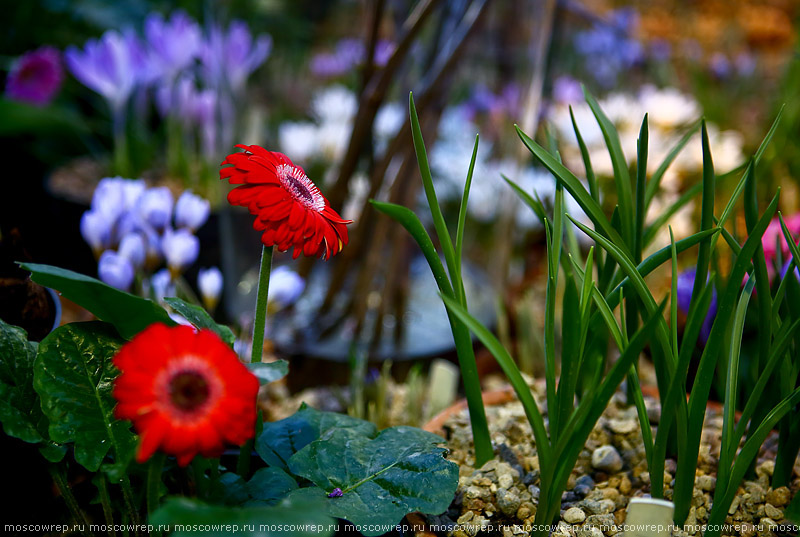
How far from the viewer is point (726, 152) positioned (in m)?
1.23

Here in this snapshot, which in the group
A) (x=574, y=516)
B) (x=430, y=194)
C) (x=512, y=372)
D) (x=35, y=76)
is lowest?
(x=574, y=516)

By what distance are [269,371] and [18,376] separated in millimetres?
201

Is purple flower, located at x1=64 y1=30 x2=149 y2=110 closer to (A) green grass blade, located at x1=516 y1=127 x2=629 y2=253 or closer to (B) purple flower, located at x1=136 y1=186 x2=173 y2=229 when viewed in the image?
(B) purple flower, located at x1=136 y1=186 x2=173 y2=229

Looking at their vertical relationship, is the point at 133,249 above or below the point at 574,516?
above

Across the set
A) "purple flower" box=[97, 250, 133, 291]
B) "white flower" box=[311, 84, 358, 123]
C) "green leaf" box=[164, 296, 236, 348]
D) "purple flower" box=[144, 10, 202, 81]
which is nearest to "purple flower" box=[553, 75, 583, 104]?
"white flower" box=[311, 84, 358, 123]

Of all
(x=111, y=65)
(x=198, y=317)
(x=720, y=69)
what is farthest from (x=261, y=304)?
(x=720, y=69)

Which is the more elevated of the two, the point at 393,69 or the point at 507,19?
the point at 507,19

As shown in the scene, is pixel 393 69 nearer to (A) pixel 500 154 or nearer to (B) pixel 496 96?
(A) pixel 500 154

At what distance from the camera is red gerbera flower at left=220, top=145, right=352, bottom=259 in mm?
397

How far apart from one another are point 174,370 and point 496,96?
1365 millimetres

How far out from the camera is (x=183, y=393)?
0.32 m

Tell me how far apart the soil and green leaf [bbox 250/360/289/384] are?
0.58 feet

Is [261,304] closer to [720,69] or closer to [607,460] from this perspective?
[607,460]

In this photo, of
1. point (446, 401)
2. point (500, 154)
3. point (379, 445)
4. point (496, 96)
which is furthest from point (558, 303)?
point (496, 96)
